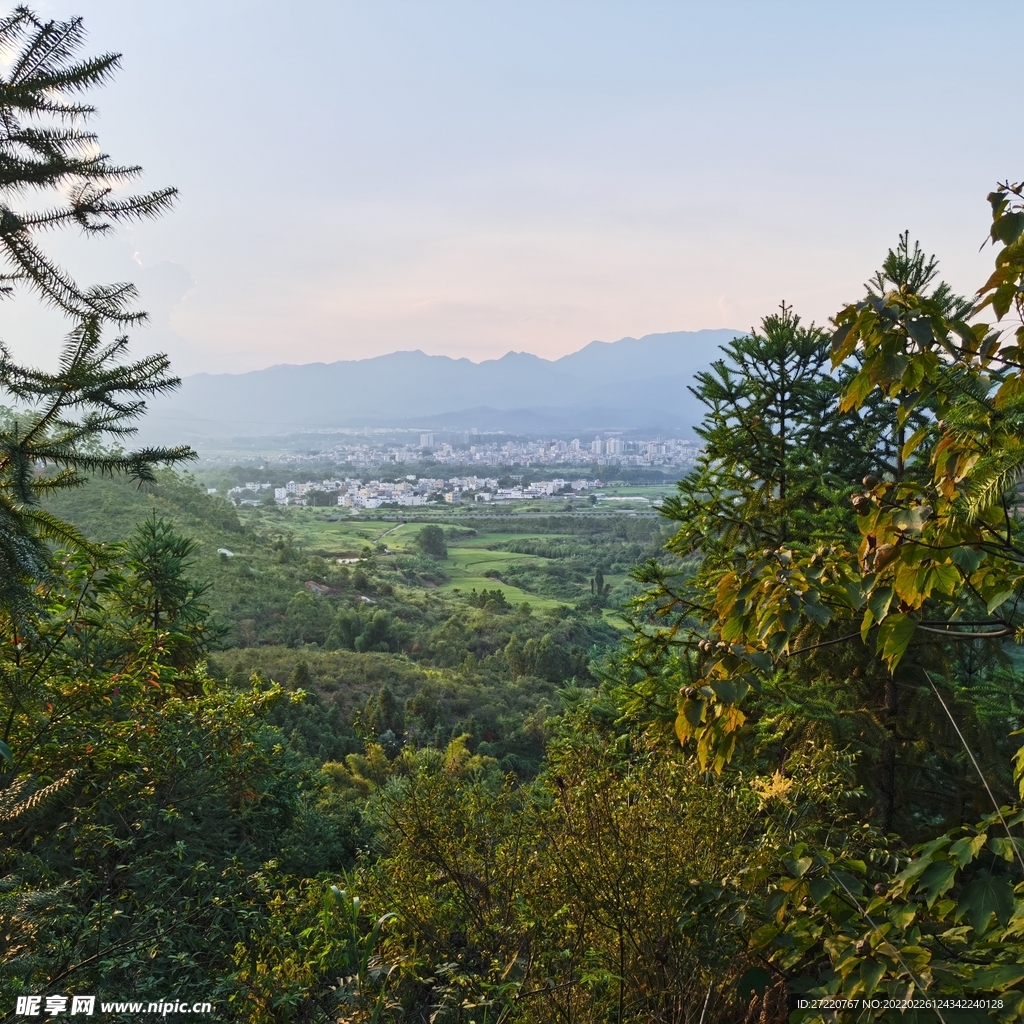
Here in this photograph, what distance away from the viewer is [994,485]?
42.5 inches

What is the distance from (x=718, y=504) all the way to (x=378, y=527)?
63224 mm

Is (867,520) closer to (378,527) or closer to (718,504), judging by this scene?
(718,504)

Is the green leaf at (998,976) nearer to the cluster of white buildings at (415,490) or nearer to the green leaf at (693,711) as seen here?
the green leaf at (693,711)

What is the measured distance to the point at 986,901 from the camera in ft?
3.75

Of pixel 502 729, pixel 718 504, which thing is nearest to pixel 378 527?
pixel 502 729

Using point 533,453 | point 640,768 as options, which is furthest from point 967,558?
point 533,453

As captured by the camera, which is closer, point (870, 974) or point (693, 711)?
point (870, 974)

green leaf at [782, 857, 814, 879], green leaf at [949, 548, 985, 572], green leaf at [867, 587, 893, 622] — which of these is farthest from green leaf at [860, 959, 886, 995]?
green leaf at [949, 548, 985, 572]

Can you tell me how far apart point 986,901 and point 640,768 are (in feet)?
6.20

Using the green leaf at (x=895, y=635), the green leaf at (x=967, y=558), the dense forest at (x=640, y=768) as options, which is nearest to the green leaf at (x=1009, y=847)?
the dense forest at (x=640, y=768)

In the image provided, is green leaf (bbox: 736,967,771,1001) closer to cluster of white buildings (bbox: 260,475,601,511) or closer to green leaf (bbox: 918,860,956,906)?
green leaf (bbox: 918,860,956,906)

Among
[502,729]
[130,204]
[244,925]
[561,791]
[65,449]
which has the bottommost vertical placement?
[502,729]

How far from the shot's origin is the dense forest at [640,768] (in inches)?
47.6

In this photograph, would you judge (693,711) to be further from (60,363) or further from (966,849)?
(60,363)
